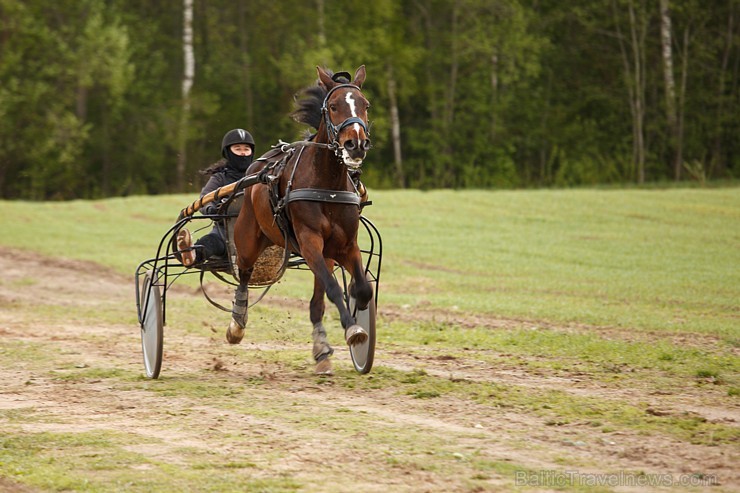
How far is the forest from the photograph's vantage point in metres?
34.5

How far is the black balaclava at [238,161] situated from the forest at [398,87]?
24.6 metres

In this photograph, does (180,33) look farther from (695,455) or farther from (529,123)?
(695,455)

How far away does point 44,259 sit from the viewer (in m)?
19.6

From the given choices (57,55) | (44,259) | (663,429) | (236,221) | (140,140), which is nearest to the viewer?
(663,429)

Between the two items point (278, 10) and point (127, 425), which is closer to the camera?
point (127, 425)

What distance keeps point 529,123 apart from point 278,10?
11133 millimetres

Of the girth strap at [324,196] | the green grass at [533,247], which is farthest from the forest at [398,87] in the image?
the girth strap at [324,196]

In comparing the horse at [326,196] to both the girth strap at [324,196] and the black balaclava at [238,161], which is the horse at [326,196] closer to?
the girth strap at [324,196]

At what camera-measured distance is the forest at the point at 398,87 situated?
34500 millimetres

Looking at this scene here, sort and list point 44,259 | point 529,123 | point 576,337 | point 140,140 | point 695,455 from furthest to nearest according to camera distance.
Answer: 1. point 529,123
2. point 140,140
3. point 44,259
4. point 576,337
5. point 695,455

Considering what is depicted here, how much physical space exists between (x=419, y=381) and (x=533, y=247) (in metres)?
13.0

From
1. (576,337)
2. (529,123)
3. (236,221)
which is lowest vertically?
(576,337)

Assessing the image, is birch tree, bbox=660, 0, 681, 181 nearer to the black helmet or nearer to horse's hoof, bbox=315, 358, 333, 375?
the black helmet

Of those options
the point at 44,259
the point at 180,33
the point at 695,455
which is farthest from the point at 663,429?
the point at 180,33
